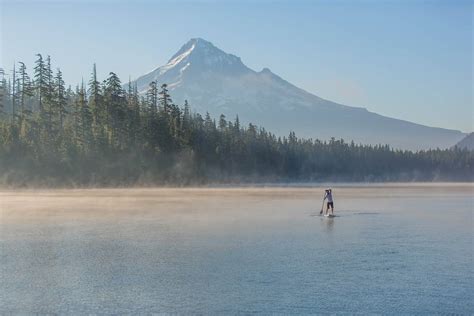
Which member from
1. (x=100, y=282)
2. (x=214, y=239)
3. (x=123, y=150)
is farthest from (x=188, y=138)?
(x=100, y=282)

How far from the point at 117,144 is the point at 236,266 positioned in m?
88.4

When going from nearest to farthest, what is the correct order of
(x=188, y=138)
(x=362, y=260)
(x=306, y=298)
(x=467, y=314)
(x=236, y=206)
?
(x=467, y=314) < (x=306, y=298) < (x=362, y=260) < (x=236, y=206) < (x=188, y=138)

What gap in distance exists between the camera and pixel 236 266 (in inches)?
925

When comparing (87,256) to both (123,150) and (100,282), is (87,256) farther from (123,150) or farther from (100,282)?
(123,150)

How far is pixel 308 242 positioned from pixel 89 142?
263ft

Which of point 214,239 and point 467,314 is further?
point 214,239

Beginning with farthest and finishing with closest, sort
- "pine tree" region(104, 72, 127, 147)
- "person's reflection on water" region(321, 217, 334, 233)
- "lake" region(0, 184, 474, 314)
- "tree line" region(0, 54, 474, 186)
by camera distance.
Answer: "pine tree" region(104, 72, 127, 147), "tree line" region(0, 54, 474, 186), "person's reflection on water" region(321, 217, 334, 233), "lake" region(0, 184, 474, 314)

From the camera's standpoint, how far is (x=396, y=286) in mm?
20000

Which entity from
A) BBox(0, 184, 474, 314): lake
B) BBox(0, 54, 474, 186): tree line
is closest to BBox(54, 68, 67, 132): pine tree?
BBox(0, 54, 474, 186): tree line

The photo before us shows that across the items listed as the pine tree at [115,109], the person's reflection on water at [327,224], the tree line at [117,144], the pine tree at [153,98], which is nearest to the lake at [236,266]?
the person's reflection on water at [327,224]

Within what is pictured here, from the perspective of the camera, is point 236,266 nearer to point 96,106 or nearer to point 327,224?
point 327,224

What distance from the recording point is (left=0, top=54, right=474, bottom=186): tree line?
321 feet

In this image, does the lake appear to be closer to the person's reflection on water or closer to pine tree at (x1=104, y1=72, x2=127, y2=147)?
the person's reflection on water

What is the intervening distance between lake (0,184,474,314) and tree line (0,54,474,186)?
5851 centimetres
